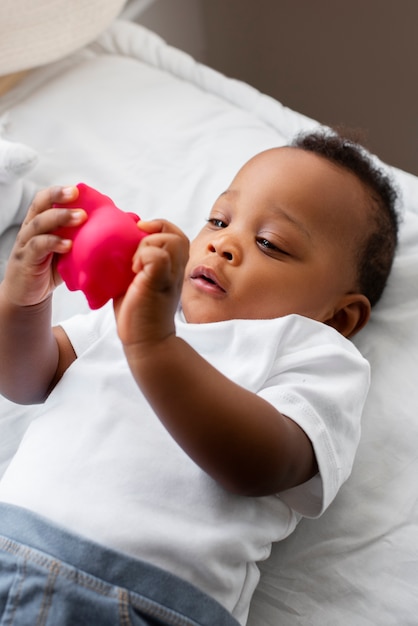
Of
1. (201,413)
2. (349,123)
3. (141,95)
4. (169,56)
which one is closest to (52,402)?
(201,413)

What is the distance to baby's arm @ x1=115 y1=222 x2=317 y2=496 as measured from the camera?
2.28 ft

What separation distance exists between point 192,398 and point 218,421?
38 mm

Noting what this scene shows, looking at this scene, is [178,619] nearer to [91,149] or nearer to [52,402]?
[52,402]

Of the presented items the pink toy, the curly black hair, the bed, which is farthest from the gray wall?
the pink toy

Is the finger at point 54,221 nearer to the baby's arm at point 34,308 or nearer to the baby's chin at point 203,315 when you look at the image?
the baby's arm at point 34,308

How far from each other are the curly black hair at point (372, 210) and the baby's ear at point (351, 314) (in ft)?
0.09

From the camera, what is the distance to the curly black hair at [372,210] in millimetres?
A: 1056

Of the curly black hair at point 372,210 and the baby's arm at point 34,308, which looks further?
the curly black hair at point 372,210

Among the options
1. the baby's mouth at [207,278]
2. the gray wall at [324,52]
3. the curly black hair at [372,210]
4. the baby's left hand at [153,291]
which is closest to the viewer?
the baby's left hand at [153,291]

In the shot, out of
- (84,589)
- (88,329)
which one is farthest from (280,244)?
(84,589)

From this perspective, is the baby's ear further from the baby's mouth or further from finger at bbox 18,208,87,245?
finger at bbox 18,208,87,245

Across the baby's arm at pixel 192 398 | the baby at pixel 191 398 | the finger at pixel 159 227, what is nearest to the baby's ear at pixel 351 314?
the baby at pixel 191 398

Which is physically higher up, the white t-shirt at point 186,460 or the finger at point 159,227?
the finger at point 159,227

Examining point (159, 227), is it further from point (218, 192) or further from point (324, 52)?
point (324, 52)
